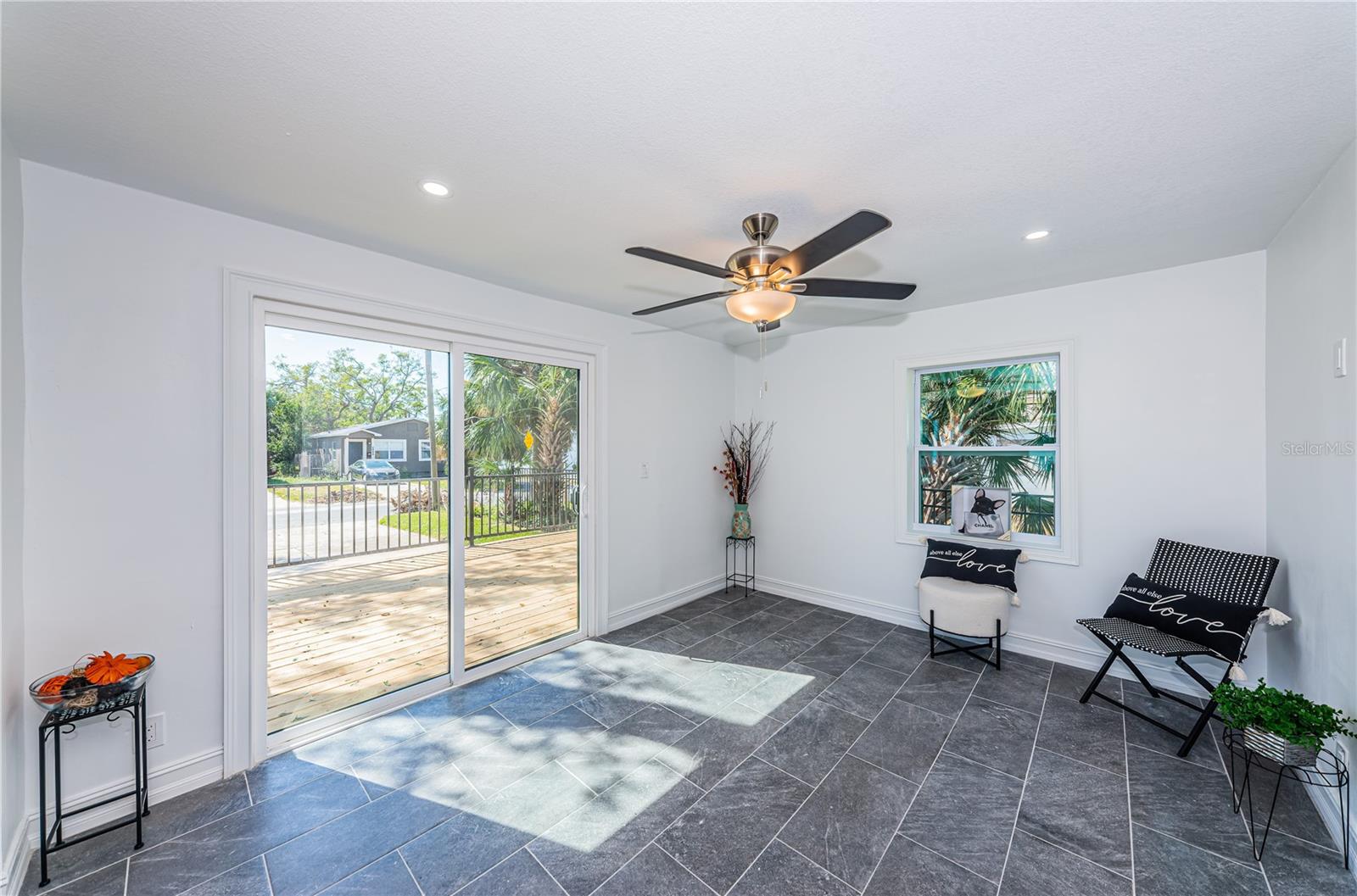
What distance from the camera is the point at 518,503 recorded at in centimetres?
347

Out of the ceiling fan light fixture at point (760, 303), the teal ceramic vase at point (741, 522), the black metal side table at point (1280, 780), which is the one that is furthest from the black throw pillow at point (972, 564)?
the ceiling fan light fixture at point (760, 303)

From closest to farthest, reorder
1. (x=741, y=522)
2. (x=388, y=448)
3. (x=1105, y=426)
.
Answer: (x=388, y=448), (x=1105, y=426), (x=741, y=522)

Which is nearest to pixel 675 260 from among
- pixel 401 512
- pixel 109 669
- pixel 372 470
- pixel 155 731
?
Answer: pixel 372 470

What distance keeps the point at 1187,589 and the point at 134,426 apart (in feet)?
16.7

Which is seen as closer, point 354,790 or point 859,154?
point 859,154

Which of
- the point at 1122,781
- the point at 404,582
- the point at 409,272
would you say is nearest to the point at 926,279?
the point at 1122,781

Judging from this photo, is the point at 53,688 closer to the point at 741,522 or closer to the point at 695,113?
the point at 695,113

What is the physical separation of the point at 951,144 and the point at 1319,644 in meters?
2.57

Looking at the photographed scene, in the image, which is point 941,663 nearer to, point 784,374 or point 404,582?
point 784,374

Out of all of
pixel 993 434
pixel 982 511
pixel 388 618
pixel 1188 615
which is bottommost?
pixel 388 618

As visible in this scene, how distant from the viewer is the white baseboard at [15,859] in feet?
5.28

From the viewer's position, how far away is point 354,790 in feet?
6.99

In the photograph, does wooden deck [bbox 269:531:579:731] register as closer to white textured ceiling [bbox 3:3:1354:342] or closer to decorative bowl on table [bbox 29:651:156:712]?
decorative bowl on table [bbox 29:651:156:712]

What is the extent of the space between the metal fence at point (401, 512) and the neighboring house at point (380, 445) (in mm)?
104
